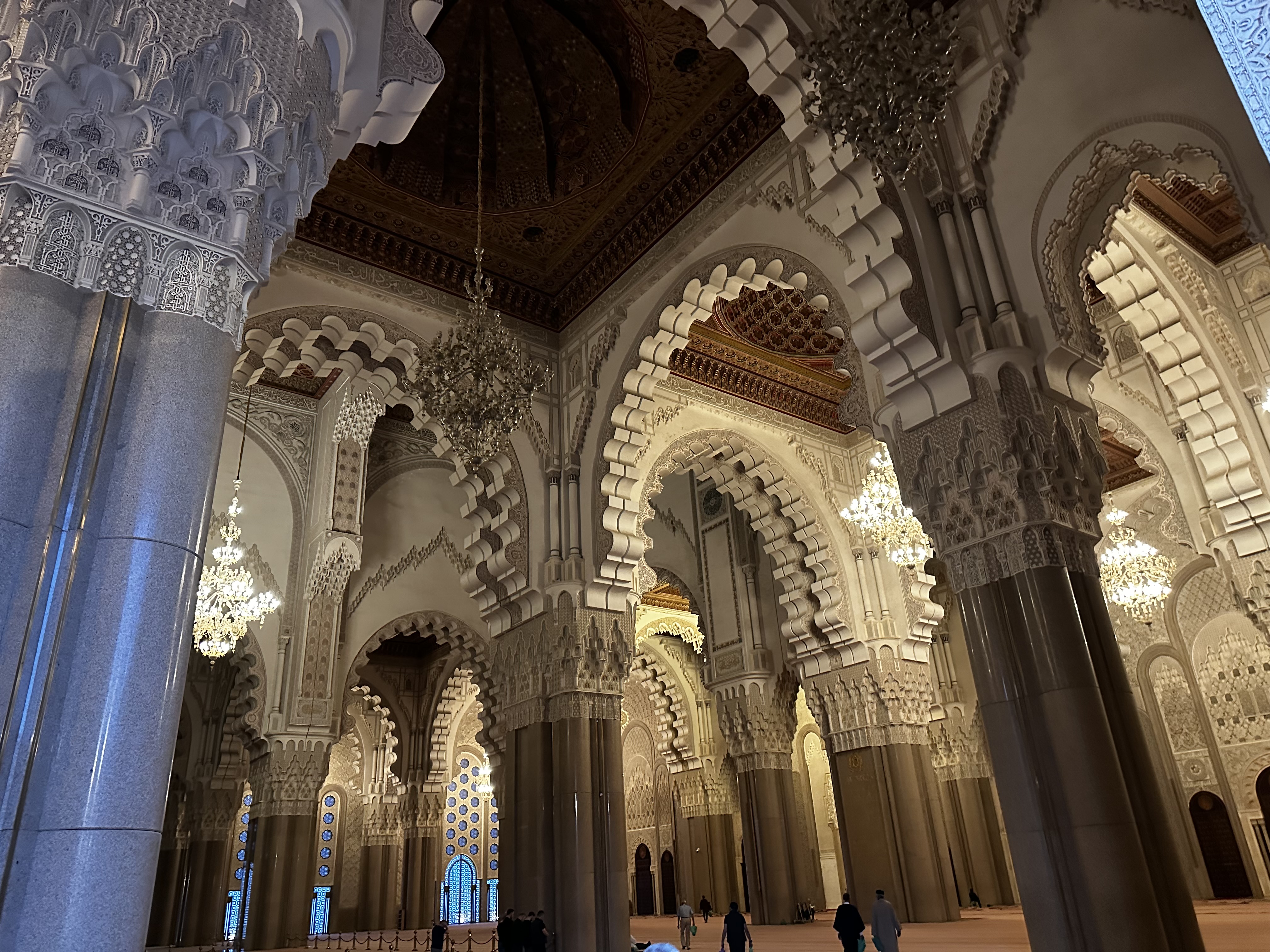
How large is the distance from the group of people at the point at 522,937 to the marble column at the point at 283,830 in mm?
4671

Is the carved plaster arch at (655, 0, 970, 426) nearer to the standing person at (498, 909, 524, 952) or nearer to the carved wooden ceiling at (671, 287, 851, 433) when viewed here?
the carved wooden ceiling at (671, 287, 851, 433)

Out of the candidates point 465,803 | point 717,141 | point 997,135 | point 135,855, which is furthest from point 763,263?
point 465,803

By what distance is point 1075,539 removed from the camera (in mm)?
4578

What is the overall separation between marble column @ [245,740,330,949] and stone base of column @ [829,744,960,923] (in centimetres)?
603

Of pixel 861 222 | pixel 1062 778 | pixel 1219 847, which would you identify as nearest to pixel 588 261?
pixel 861 222

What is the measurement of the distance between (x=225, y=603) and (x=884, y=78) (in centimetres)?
743

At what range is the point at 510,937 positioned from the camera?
609 centimetres

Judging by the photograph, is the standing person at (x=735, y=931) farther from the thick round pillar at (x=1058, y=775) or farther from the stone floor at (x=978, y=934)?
the thick round pillar at (x=1058, y=775)

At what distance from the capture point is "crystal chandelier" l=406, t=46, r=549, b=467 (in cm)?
549

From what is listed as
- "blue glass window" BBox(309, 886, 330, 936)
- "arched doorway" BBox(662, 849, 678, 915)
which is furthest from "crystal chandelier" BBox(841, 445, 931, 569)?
"blue glass window" BBox(309, 886, 330, 936)

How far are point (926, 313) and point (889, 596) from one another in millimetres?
5903

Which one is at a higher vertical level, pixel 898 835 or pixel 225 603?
pixel 225 603

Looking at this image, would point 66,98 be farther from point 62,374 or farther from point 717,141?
point 717,141

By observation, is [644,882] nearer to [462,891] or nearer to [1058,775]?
[462,891]
